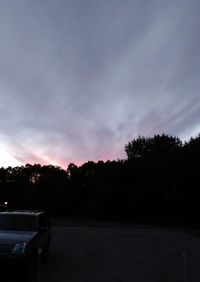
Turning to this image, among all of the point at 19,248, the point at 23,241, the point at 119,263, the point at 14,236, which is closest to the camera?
the point at 19,248

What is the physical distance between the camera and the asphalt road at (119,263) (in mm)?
13789

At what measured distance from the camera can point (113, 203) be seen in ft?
218

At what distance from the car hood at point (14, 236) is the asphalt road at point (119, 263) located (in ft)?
3.49

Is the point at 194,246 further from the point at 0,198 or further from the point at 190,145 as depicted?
the point at 0,198

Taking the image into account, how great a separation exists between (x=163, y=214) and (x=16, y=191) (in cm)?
4521

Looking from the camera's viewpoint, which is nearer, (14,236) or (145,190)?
(14,236)

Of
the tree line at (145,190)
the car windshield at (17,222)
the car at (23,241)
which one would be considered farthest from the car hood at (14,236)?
the tree line at (145,190)

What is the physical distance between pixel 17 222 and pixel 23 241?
7.11 ft

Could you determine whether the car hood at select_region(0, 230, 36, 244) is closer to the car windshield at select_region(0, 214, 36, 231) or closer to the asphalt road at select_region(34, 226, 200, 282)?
the car windshield at select_region(0, 214, 36, 231)

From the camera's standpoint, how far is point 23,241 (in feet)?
45.2

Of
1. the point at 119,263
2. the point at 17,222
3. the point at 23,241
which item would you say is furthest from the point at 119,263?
the point at 23,241

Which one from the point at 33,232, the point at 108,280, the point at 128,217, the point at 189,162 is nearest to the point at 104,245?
the point at 33,232

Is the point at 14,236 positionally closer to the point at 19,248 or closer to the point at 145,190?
the point at 19,248

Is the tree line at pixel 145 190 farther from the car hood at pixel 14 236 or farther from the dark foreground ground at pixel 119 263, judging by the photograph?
the car hood at pixel 14 236
